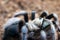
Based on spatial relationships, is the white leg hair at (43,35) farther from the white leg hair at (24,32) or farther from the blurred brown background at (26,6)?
the blurred brown background at (26,6)

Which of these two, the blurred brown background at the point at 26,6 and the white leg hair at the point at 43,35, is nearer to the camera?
the white leg hair at the point at 43,35

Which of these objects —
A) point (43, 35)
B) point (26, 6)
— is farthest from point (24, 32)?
point (26, 6)

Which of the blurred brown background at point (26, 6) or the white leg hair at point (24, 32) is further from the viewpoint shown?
the blurred brown background at point (26, 6)

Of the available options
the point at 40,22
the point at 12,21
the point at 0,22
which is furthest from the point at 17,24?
the point at 0,22

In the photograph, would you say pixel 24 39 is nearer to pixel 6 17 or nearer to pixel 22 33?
pixel 22 33

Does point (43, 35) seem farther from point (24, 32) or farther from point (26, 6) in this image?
point (26, 6)

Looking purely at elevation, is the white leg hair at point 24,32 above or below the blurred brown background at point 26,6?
below

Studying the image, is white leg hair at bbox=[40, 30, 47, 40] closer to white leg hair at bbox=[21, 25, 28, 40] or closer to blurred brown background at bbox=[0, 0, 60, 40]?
white leg hair at bbox=[21, 25, 28, 40]

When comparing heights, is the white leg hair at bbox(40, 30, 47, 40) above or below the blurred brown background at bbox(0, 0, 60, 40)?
below

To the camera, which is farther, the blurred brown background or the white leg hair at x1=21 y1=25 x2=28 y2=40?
the blurred brown background

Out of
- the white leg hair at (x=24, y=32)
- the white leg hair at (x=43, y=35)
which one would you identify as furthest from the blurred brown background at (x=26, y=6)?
the white leg hair at (x=43, y=35)

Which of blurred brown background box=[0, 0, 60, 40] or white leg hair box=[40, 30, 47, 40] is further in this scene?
blurred brown background box=[0, 0, 60, 40]

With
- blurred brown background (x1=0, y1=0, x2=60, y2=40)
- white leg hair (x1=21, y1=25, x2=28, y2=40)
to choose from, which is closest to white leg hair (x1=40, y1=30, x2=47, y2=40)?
white leg hair (x1=21, y1=25, x2=28, y2=40)

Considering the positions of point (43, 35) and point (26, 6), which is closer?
point (43, 35)
